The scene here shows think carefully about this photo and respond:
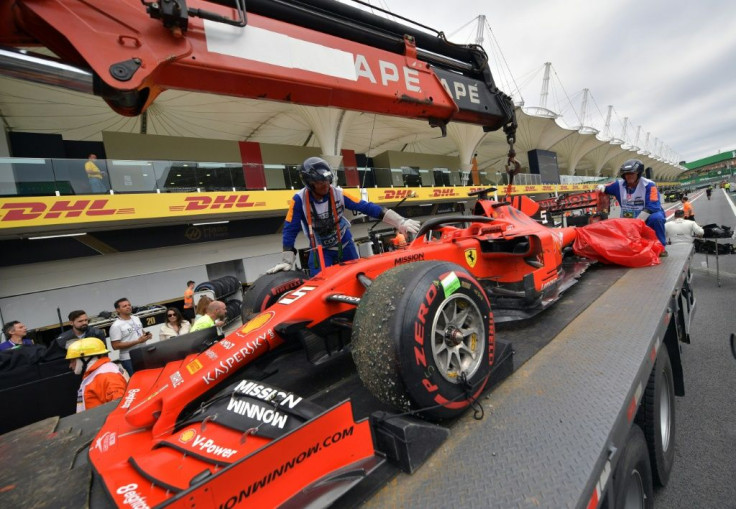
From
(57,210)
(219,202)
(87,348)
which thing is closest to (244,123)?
(219,202)

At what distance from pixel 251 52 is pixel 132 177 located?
11519 millimetres

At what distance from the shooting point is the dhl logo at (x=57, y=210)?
29.1 ft

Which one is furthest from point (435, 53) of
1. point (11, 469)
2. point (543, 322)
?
point (11, 469)

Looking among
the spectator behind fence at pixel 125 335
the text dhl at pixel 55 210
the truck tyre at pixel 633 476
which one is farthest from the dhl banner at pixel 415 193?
the truck tyre at pixel 633 476

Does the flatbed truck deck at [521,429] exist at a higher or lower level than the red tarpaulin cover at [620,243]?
lower

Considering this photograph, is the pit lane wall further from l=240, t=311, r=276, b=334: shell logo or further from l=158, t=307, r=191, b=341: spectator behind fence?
l=240, t=311, r=276, b=334: shell logo

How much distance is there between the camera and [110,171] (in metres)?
10.4

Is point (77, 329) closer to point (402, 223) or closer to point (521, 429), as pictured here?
point (402, 223)

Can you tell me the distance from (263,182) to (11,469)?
13.3 metres

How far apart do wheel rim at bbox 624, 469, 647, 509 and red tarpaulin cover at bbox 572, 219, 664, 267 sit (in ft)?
9.42

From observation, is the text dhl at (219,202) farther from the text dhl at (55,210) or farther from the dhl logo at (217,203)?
the text dhl at (55,210)

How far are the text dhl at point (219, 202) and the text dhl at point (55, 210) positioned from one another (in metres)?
2.23

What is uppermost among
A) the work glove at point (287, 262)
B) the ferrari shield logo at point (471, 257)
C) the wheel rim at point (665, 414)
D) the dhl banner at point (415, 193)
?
the dhl banner at point (415, 193)

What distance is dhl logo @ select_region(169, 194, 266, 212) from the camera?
11.7m
